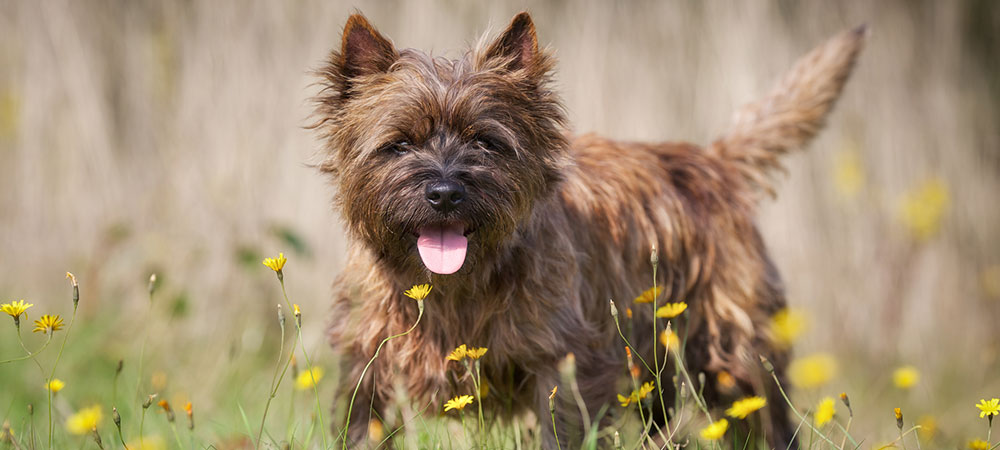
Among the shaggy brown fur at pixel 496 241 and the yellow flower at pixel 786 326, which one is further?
the yellow flower at pixel 786 326

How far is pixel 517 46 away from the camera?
3270 millimetres

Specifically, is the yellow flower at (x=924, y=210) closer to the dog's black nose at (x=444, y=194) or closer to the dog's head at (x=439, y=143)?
the dog's head at (x=439, y=143)

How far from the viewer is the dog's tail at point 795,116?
4250 mm

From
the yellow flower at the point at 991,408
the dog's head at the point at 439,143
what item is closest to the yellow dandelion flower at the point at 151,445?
the dog's head at the point at 439,143

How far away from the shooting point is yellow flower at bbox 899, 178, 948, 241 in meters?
6.70

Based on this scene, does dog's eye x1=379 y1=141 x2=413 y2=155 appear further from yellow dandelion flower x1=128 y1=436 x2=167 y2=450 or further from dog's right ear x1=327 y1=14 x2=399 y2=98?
yellow dandelion flower x1=128 y1=436 x2=167 y2=450

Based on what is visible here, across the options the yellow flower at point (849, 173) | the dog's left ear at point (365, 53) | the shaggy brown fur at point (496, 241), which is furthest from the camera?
the yellow flower at point (849, 173)

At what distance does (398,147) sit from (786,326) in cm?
186

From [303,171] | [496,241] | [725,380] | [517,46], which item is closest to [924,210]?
[725,380]

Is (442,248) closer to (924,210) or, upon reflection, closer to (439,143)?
(439,143)

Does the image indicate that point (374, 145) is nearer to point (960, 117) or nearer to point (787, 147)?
point (787, 147)

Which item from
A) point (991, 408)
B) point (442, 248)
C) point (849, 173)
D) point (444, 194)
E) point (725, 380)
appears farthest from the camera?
point (849, 173)

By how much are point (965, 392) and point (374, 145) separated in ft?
17.4

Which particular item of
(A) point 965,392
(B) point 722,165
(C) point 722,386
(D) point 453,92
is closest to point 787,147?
(B) point 722,165
